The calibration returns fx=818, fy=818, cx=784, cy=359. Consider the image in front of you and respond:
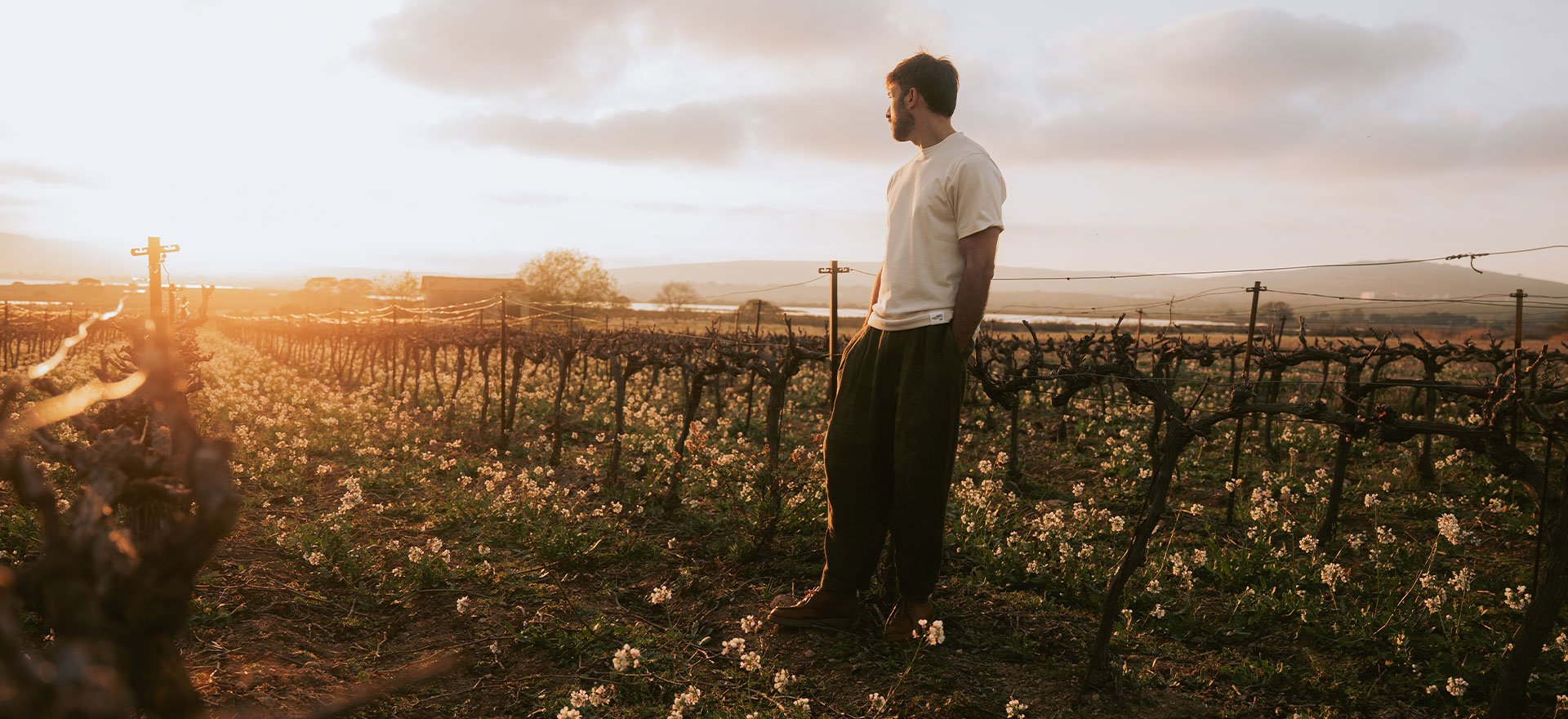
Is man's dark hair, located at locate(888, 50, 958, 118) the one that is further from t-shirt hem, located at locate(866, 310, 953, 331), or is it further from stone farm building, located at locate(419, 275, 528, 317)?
stone farm building, located at locate(419, 275, 528, 317)

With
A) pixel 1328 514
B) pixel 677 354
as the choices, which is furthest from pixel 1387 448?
pixel 677 354

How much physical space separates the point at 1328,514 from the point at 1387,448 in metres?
6.21

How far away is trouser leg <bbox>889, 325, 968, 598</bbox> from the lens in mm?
4445

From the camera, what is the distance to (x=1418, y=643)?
5344 mm

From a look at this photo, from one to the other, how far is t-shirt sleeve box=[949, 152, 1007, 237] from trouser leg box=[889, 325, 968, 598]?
0.60 metres

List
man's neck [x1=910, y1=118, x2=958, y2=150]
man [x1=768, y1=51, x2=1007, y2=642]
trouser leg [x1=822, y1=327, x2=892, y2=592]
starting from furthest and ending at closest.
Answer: trouser leg [x1=822, y1=327, x2=892, y2=592], man's neck [x1=910, y1=118, x2=958, y2=150], man [x1=768, y1=51, x2=1007, y2=642]

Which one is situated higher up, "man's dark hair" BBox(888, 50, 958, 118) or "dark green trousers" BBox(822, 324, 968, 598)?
"man's dark hair" BBox(888, 50, 958, 118)

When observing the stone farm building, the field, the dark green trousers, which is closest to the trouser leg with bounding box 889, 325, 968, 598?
the dark green trousers

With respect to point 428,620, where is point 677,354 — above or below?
above

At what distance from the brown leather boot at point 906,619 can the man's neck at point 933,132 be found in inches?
105

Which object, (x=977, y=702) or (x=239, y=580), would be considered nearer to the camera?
(x=977, y=702)

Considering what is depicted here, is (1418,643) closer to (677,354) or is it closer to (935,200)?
(935,200)

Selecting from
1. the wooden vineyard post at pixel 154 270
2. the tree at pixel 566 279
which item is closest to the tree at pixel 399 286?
the tree at pixel 566 279


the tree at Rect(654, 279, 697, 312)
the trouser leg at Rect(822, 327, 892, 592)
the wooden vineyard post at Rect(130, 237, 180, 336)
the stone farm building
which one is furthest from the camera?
the tree at Rect(654, 279, 697, 312)
